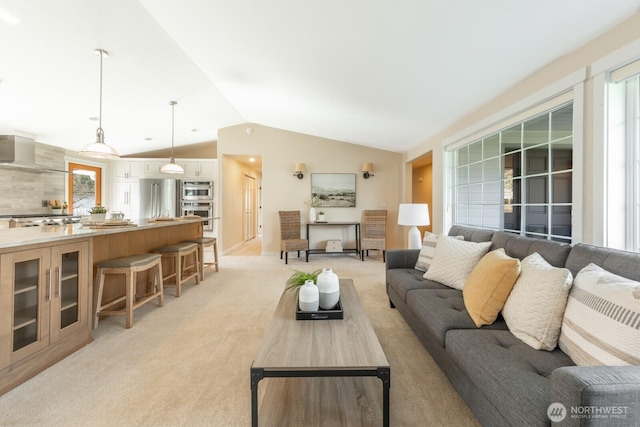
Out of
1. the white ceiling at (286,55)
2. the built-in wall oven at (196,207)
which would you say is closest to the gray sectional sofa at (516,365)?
the white ceiling at (286,55)

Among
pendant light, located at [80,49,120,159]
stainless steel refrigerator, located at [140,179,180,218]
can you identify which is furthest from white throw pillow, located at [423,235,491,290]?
stainless steel refrigerator, located at [140,179,180,218]

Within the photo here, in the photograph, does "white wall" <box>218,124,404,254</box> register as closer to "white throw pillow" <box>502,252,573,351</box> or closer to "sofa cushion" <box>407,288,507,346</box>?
"sofa cushion" <box>407,288,507,346</box>

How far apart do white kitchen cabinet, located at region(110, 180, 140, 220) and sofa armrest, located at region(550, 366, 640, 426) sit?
7.26m

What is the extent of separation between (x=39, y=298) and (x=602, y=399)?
2.78m

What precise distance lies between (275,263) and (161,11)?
394 cm

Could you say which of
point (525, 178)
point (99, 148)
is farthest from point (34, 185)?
point (525, 178)

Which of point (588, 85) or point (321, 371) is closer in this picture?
point (321, 371)

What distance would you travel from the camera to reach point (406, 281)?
2.34 meters

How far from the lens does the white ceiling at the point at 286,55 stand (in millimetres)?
1900

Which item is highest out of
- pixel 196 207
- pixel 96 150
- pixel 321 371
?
pixel 96 150

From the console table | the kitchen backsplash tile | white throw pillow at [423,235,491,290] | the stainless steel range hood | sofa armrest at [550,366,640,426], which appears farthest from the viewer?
the console table

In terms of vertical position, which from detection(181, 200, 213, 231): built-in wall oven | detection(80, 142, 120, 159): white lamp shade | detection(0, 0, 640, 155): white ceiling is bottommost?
detection(181, 200, 213, 231): built-in wall oven

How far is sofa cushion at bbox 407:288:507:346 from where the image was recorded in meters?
1.54

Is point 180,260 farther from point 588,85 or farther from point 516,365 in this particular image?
point 588,85
